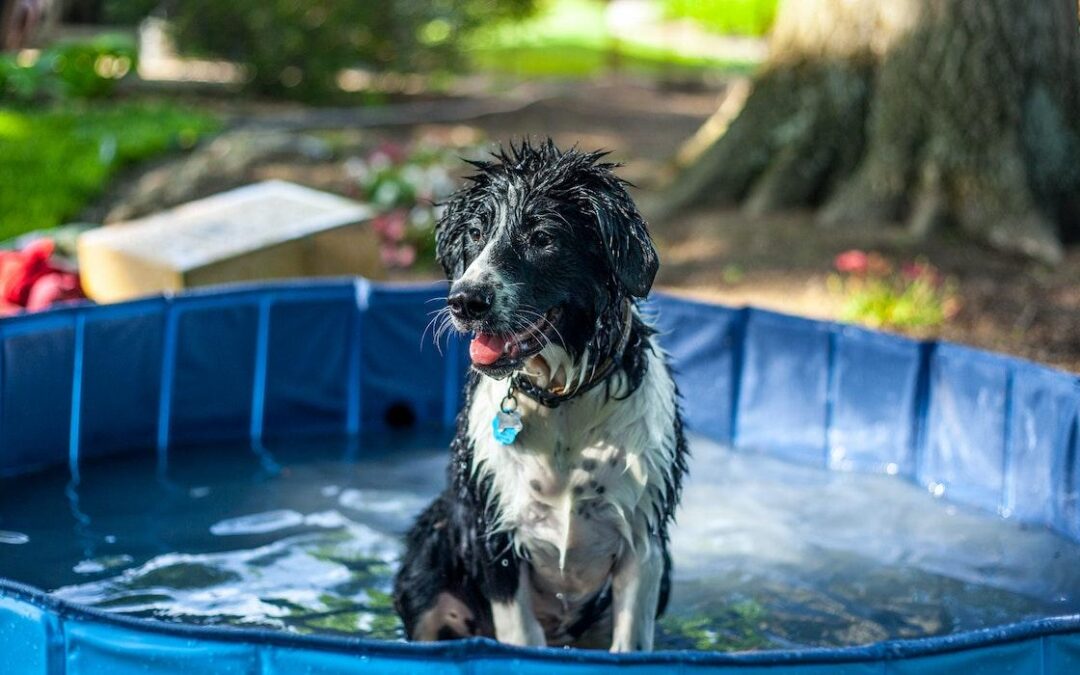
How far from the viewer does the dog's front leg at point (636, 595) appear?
425 centimetres

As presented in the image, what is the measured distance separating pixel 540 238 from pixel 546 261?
0.21 feet

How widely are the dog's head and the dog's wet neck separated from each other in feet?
0.07

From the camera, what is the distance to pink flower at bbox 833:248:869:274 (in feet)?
26.6

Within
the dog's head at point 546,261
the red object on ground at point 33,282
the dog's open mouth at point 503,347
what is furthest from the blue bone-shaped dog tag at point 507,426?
the red object on ground at point 33,282

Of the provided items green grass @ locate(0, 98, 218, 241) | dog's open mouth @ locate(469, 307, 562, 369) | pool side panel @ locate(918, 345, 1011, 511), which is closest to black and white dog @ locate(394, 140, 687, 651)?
dog's open mouth @ locate(469, 307, 562, 369)

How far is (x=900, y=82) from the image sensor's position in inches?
358

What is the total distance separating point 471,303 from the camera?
3.75m

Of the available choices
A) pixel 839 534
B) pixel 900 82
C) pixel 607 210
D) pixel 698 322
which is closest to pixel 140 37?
pixel 900 82

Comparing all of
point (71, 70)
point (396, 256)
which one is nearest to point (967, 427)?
point (396, 256)

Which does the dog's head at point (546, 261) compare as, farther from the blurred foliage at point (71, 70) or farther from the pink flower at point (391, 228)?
the blurred foliage at point (71, 70)

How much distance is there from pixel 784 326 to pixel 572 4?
23.5m

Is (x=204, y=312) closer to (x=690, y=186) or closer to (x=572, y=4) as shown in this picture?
(x=690, y=186)

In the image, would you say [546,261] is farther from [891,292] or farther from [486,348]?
[891,292]

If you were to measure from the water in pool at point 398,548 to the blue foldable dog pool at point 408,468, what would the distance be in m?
0.01
